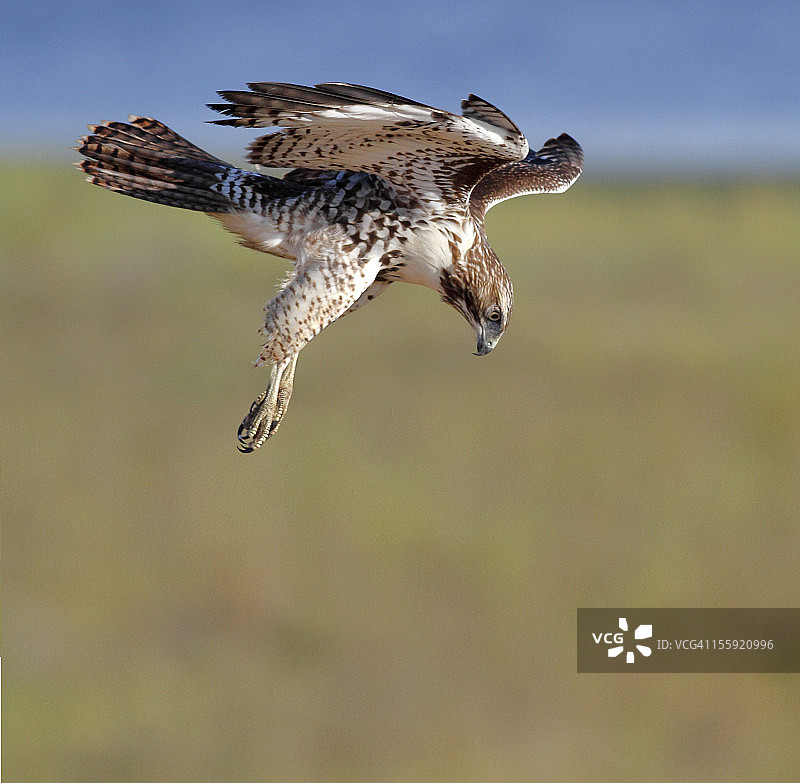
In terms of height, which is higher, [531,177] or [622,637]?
[531,177]

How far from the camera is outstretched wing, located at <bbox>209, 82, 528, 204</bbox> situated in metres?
3.32

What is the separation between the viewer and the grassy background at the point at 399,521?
26.2 metres

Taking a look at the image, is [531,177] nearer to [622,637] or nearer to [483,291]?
[483,291]

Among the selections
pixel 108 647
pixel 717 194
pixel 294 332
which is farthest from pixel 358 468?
pixel 294 332

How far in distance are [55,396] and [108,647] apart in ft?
31.4

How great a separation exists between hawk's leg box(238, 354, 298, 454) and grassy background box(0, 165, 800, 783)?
20338 mm

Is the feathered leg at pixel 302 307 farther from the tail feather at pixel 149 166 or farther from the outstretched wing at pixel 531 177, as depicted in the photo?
the outstretched wing at pixel 531 177

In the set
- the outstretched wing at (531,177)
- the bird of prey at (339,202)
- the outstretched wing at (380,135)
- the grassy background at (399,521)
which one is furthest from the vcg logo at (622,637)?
the outstretched wing at (380,135)

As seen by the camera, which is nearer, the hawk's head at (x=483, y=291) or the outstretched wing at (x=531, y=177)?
the hawk's head at (x=483, y=291)

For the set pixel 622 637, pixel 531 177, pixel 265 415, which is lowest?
pixel 622 637

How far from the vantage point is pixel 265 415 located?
156 inches

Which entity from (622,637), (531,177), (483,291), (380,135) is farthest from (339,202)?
(622,637)

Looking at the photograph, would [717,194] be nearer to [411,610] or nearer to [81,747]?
[411,610]

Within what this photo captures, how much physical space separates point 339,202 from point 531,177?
1537 mm
